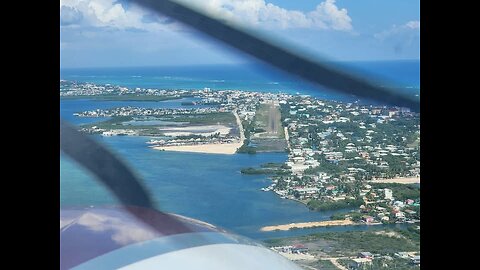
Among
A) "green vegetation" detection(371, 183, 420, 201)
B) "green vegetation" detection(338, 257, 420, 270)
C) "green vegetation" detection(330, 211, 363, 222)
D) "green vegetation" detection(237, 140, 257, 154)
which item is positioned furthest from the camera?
"green vegetation" detection(237, 140, 257, 154)

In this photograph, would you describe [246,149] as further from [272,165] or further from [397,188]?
[397,188]

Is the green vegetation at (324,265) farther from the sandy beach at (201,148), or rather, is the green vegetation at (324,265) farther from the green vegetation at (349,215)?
the sandy beach at (201,148)

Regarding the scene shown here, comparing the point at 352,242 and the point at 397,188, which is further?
the point at 352,242

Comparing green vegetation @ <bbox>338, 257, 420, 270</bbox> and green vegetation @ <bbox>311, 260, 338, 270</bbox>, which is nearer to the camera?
green vegetation @ <bbox>338, 257, 420, 270</bbox>

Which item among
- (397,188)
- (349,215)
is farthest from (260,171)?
(397,188)

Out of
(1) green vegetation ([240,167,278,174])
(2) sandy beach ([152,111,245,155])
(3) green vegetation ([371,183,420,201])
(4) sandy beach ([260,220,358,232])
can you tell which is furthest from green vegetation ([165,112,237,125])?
(3) green vegetation ([371,183,420,201])

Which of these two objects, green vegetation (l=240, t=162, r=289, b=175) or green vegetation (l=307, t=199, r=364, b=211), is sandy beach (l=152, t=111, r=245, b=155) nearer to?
green vegetation (l=240, t=162, r=289, b=175)
